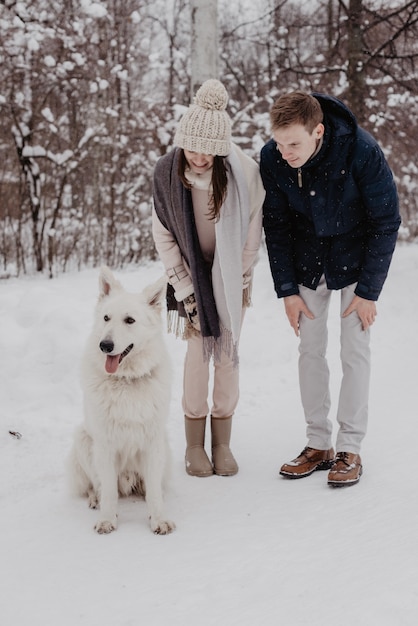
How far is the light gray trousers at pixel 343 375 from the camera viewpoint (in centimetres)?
315

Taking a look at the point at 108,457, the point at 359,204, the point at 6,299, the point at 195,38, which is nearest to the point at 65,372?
the point at 6,299

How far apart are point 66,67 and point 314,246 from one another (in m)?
6.57

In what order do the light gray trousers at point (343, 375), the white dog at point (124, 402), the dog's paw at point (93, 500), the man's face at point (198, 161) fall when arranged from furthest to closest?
the light gray trousers at point (343, 375), the dog's paw at point (93, 500), the man's face at point (198, 161), the white dog at point (124, 402)

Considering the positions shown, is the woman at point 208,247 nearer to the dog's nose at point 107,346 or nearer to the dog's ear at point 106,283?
the dog's ear at point 106,283

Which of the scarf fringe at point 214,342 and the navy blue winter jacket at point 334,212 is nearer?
the navy blue winter jacket at point 334,212

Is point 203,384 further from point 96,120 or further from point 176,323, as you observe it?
point 96,120

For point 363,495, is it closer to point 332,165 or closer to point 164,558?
point 164,558

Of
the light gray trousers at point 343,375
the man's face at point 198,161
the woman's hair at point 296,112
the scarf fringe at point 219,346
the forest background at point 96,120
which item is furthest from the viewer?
the forest background at point 96,120

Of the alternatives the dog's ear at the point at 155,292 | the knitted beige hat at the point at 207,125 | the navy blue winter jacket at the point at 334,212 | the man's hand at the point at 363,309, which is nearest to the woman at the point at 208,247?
the knitted beige hat at the point at 207,125

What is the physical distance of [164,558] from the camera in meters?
2.46

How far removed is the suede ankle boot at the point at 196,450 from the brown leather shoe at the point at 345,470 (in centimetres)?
75

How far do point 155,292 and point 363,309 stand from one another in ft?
3.60

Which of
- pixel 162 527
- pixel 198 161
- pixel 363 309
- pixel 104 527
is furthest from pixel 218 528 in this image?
pixel 198 161

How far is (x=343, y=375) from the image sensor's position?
3.25 m
